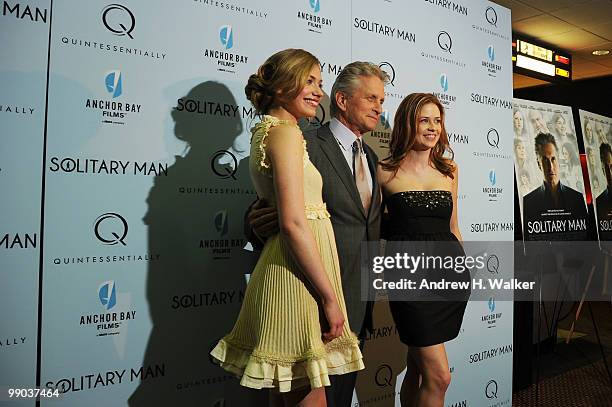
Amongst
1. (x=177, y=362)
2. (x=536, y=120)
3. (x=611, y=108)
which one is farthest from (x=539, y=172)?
(x=611, y=108)

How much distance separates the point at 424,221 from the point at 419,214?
0.13 ft

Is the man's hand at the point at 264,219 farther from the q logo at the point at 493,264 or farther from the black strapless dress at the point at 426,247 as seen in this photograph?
the q logo at the point at 493,264

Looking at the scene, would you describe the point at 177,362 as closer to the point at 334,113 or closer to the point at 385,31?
the point at 334,113

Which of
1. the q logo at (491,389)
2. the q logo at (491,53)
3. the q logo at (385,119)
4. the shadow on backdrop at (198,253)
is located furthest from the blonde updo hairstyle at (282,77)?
the q logo at (491,389)

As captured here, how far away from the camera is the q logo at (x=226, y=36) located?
211cm

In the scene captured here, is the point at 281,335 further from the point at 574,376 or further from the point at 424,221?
the point at 574,376

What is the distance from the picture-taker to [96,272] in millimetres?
1842

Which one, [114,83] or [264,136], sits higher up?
[114,83]

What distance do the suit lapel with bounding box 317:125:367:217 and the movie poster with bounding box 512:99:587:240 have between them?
1850 mm

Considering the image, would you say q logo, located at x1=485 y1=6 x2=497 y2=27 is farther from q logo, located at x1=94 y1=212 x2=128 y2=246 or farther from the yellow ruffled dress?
q logo, located at x1=94 y1=212 x2=128 y2=246

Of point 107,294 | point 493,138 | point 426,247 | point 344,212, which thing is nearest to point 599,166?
point 493,138

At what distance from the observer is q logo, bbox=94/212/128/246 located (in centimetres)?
185

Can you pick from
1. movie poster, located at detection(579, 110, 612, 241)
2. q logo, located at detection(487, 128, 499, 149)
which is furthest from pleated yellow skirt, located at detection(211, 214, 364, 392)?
movie poster, located at detection(579, 110, 612, 241)

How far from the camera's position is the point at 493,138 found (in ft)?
10.4
